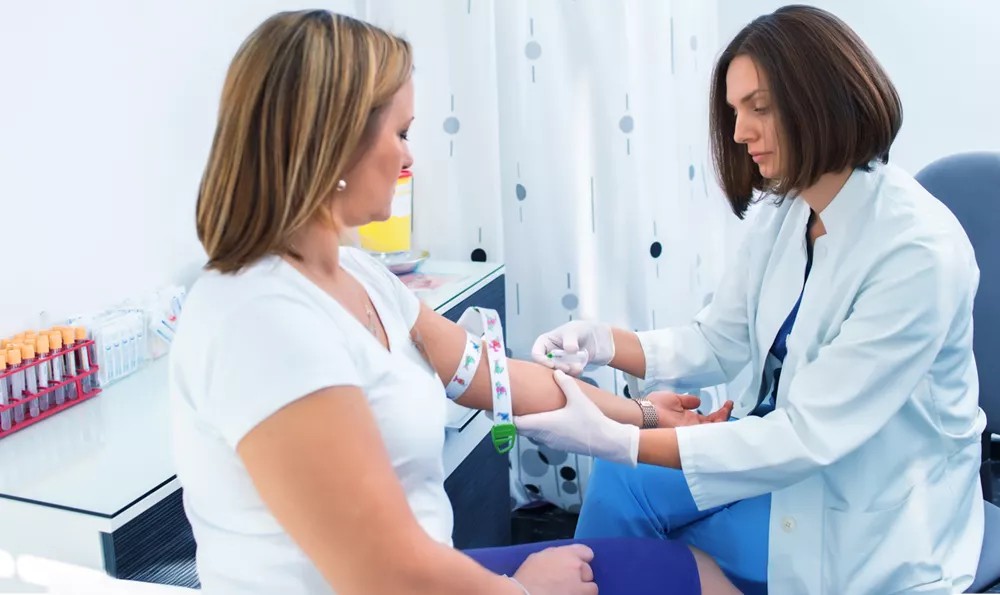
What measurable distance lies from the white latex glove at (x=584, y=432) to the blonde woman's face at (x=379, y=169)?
1.68ft

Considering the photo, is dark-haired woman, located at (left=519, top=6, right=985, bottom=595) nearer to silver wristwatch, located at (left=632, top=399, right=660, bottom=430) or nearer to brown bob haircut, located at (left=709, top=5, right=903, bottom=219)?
brown bob haircut, located at (left=709, top=5, right=903, bottom=219)

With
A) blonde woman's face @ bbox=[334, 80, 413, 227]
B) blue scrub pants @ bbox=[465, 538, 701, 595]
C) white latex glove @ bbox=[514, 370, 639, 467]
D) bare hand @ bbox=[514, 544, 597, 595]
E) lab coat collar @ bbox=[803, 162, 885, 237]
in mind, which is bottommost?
blue scrub pants @ bbox=[465, 538, 701, 595]

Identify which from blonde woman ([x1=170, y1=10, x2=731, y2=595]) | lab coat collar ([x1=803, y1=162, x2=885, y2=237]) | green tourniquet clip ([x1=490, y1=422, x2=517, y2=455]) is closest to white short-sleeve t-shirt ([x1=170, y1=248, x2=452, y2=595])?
blonde woman ([x1=170, y1=10, x2=731, y2=595])

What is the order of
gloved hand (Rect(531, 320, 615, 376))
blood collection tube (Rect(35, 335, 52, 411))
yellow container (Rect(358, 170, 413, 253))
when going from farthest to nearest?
1. yellow container (Rect(358, 170, 413, 253))
2. gloved hand (Rect(531, 320, 615, 376))
3. blood collection tube (Rect(35, 335, 52, 411))

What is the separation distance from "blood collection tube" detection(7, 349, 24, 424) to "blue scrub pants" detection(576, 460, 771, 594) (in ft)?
2.98

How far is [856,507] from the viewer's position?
1358 millimetres

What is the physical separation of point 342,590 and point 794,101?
98 centimetres

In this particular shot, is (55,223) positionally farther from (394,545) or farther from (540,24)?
(540,24)

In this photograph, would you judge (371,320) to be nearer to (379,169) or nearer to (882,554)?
(379,169)

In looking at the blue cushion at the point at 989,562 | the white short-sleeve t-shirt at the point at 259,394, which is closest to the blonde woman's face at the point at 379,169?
the white short-sleeve t-shirt at the point at 259,394

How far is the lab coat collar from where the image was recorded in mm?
1443

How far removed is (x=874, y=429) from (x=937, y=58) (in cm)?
157

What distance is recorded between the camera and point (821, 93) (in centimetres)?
138

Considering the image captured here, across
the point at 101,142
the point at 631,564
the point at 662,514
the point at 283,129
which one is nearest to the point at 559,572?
the point at 631,564
